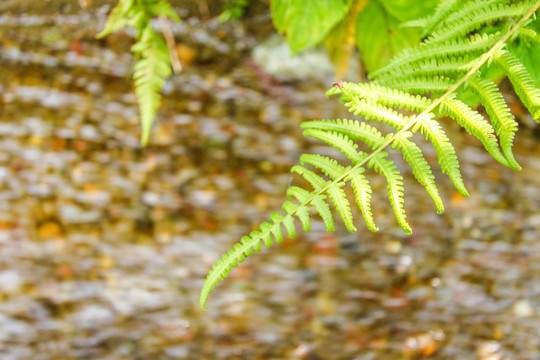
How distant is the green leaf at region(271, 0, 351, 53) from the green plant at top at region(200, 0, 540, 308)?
62 centimetres

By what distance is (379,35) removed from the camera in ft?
5.54

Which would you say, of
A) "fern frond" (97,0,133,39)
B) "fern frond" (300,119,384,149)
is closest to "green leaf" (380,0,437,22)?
"fern frond" (300,119,384,149)

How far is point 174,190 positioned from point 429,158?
1.41 metres

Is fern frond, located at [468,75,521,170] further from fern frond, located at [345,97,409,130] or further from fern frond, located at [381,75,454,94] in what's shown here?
fern frond, located at [345,97,409,130]

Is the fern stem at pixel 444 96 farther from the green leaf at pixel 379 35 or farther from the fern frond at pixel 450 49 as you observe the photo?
the green leaf at pixel 379 35

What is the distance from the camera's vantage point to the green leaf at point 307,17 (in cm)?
147

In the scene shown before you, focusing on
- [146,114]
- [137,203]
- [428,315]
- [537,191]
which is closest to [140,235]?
[137,203]

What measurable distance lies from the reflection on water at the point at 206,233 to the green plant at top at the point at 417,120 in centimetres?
137

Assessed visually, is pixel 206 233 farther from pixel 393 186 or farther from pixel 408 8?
pixel 393 186

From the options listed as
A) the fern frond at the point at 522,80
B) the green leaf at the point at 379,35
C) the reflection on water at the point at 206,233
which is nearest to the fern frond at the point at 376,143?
the fern frond at the point at 522,80

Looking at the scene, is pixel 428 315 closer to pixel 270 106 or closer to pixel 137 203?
pixel 270 106

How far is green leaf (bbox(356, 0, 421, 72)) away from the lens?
1.66 meters

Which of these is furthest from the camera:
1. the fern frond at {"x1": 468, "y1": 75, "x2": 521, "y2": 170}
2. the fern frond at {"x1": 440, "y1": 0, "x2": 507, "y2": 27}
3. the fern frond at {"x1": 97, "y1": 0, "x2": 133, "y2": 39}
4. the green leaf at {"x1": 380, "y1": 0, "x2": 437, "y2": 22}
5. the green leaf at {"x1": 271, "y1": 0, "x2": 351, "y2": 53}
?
the fern frond at {"x1": 97, "y1": 0, "x2": 133, "y2": 39}

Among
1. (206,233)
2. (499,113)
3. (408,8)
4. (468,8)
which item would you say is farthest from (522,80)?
(206,233)
